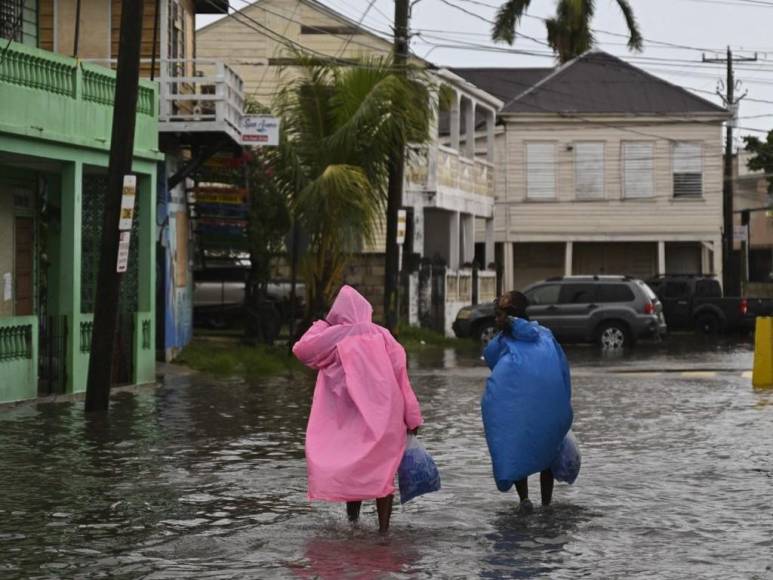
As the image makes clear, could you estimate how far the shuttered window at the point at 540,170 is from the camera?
2119 inches

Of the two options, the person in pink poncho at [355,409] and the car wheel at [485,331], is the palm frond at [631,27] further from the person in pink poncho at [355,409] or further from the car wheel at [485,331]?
the person in pink poncho at [355,409]

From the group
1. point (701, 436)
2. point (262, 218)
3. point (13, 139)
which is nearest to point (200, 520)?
point (701, 436)

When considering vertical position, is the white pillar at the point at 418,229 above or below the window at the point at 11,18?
below

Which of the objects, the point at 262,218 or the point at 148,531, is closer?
the point at 148,531

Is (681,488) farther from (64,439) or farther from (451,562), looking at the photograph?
(64,439)

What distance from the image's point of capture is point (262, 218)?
32.9 m

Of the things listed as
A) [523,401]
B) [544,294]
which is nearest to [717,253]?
[544,294]

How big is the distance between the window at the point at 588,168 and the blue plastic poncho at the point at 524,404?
42703 millimetres

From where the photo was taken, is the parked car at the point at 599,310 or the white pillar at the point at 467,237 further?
the white pillar at the point at 467,237

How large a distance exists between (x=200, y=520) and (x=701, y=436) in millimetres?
7224

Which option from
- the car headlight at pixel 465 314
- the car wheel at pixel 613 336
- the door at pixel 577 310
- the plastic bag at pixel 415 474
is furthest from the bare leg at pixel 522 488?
the car headlight at pixel 465 314

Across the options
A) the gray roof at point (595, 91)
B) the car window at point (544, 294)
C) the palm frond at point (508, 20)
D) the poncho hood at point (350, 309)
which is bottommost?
the car window at point (544, 294)

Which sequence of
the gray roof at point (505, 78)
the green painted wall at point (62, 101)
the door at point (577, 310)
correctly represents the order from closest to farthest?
the green painted wall at point (62, 101) < the door at point (577, 310) < the gray roof at point (505, 78)

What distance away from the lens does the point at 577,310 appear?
38281mm
